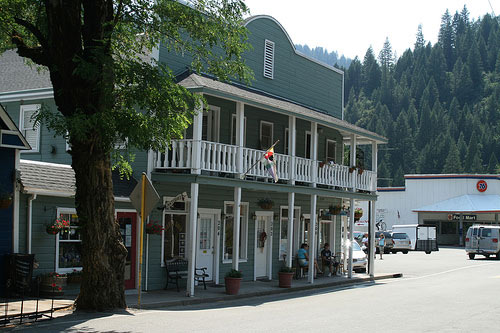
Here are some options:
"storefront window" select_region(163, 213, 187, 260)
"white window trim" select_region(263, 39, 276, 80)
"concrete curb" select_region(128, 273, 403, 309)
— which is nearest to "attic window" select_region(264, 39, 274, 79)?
"white window trim" select_region(263, 39, 276, 80)

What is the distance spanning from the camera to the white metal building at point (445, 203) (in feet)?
194

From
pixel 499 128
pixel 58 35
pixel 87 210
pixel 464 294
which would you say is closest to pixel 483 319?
pixel 464 294

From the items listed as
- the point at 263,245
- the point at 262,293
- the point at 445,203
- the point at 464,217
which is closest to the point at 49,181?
the point at 262,293

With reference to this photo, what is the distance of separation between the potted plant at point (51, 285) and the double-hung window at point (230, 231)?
22.6ft

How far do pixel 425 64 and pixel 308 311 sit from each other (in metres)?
186

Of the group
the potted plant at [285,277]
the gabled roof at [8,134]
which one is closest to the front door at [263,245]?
the potted plant at [285,277]

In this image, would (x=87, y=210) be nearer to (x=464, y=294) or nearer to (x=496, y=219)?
(x=464, y=294)

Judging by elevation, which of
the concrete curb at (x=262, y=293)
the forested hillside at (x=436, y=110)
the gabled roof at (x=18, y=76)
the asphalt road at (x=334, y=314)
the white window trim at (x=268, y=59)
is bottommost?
the concrete curb at (x=262, y=293)

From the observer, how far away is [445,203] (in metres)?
60.7

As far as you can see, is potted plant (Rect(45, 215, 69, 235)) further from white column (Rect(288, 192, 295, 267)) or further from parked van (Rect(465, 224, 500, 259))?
parked van (Rect(465, 224, 500, 259))

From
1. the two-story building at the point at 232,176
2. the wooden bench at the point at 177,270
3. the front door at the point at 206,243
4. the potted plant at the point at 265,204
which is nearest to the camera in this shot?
the two-story building at the point at 232,176

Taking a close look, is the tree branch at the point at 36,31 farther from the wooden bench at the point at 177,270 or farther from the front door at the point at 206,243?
the front door at the point at 206,243

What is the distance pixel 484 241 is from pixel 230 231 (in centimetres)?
2445

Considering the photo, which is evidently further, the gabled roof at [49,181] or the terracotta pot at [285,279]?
the terracotta pot at [285,279]
